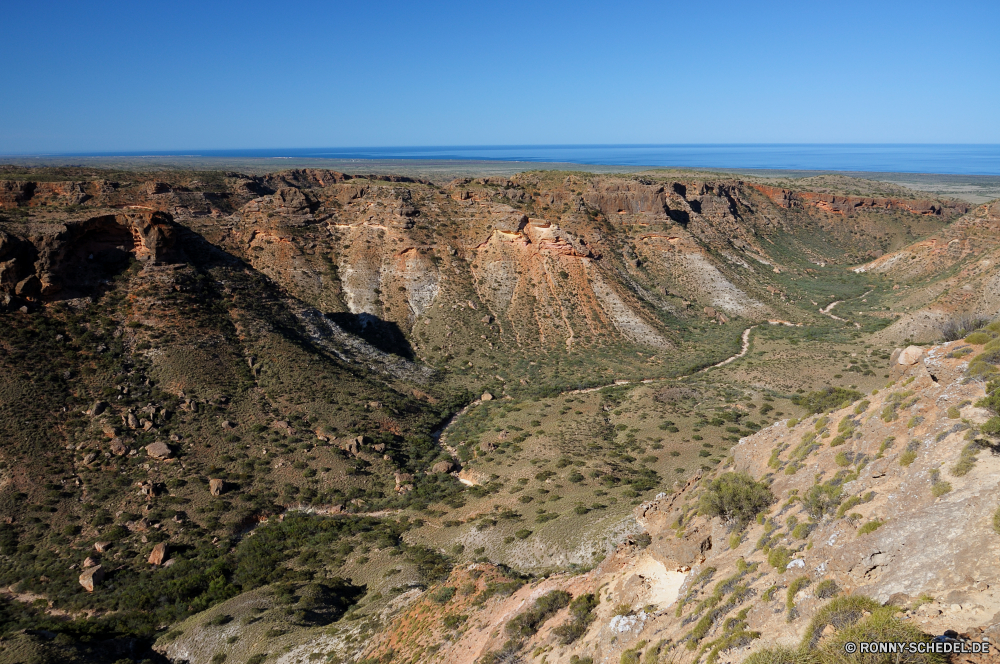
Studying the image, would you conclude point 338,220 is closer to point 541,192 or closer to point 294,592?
point 541,192

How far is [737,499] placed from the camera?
52.3 feet

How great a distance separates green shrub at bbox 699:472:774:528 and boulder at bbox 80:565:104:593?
25904 mm

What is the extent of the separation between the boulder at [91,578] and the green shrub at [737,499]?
25.9m

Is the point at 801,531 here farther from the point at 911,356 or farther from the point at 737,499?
the point at 911,356

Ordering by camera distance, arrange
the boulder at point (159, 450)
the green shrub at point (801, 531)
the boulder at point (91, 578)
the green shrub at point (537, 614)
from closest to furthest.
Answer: the green shrub at point (801, 531), the green shrub at point (537, 614), the boulder at point (91, 578), the boulder at point (159, 450)

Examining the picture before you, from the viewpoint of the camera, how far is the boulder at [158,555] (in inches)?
988

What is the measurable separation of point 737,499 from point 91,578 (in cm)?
2705

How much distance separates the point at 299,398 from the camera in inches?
1475

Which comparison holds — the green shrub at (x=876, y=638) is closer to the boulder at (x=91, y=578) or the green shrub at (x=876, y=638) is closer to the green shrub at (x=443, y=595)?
the green shrub at (x=443, y=595)

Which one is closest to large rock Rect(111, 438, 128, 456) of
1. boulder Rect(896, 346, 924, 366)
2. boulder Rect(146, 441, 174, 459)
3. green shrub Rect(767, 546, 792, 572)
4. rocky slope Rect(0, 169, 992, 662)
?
rocky slope Rect(0, 169, 992, 662)

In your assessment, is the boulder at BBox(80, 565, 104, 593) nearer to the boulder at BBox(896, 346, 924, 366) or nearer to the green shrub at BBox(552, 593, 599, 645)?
the green shrub at BBox(552, 593, 599, 645)

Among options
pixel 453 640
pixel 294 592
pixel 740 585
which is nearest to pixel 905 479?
pixel 740 585

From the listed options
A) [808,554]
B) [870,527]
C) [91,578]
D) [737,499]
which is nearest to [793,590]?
[808,554]

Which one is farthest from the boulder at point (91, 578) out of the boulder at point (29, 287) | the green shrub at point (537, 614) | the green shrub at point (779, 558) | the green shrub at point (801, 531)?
the green shrub at point (801, 531)
